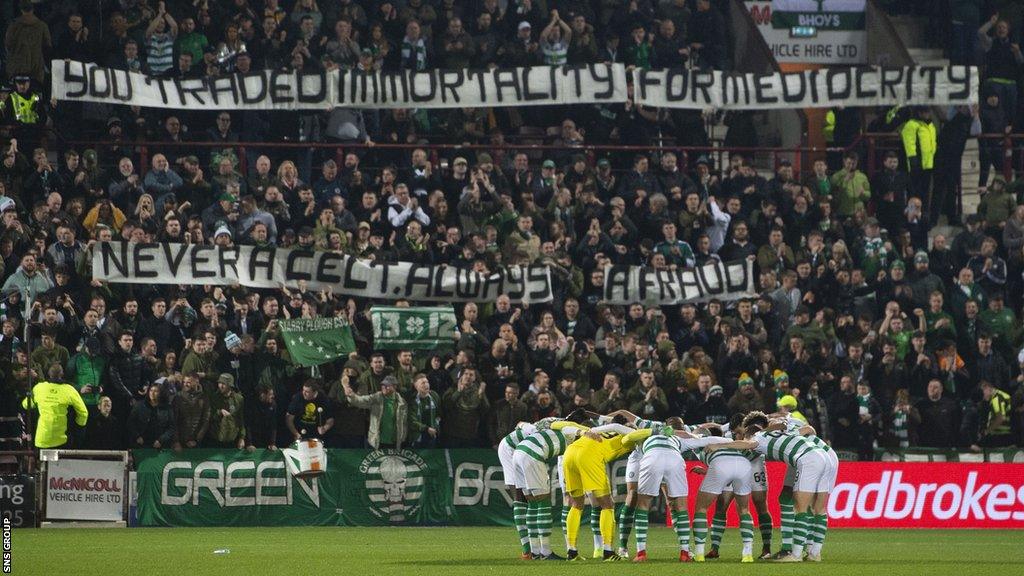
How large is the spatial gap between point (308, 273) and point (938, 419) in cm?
985

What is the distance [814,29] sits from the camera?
3881 cm

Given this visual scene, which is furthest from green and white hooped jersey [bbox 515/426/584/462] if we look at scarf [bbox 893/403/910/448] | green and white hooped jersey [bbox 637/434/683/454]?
scarf [bbox 893/403/910/448]

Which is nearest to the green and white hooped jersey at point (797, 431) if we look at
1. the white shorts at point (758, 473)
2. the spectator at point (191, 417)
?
the white shorts at point (758, 473)

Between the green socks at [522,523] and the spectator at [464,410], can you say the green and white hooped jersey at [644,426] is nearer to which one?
the green socks at [522,523]

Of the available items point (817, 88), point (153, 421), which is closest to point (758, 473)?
point (153, 421)

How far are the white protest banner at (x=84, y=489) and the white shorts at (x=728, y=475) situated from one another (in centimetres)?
982

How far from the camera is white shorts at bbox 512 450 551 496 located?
20953 millimetres

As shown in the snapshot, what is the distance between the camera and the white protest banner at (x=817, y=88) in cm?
3200

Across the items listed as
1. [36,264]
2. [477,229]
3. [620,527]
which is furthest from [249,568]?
[477,229]

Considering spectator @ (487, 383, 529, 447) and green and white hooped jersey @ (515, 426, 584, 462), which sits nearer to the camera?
green and white hooped jersey @ (515, 426, 584, 462)

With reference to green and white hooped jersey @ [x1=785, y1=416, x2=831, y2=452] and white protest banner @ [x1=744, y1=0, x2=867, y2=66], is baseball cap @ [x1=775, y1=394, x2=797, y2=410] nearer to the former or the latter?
green and white hooped jersey @ [x1=785, y1=416, x2=831, y2=452]

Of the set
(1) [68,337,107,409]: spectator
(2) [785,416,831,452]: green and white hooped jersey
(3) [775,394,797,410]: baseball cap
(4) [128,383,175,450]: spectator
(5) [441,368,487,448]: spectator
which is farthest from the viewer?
(5) [441,368,487,448]: spectator

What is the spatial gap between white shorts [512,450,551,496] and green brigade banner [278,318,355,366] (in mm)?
6443

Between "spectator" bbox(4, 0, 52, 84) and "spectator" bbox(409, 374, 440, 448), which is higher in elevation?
"spectator" bbox(4, 0, 52, 84)
